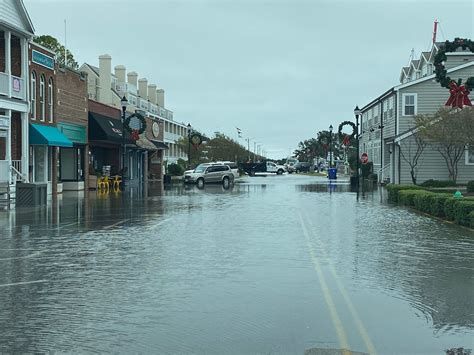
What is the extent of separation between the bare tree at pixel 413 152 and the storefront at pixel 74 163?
21.7 metres

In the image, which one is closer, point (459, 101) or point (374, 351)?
point (374, 351)

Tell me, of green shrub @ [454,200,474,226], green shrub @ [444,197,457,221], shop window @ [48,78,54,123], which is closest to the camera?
green shrub @ [454,200,474,226]

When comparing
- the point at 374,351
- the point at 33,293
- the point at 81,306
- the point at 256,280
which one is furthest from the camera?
the point at 256,280

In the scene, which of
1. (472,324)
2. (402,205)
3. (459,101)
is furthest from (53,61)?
(472,324)

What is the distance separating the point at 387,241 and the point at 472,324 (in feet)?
24.7

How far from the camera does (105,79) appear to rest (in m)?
71.4

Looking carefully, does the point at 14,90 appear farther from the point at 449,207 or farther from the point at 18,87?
the point at 449,207

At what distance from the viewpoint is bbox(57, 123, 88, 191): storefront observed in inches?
1532

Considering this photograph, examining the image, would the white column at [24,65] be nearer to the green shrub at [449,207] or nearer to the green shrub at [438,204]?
the green shrub at [438,204]

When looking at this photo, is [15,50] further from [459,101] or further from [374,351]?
[374,351]

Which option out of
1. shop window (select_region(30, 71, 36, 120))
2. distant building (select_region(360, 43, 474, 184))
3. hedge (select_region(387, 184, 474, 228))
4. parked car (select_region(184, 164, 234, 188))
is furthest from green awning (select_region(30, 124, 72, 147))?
distant building (select_region(360, 43, 474, 184))

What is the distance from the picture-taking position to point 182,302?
27.7ft

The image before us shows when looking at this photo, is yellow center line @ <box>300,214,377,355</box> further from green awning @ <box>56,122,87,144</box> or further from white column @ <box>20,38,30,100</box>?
green awning @ <box>56,122,87,144</box>

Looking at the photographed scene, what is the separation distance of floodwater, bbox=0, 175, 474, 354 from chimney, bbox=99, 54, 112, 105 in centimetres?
5418
